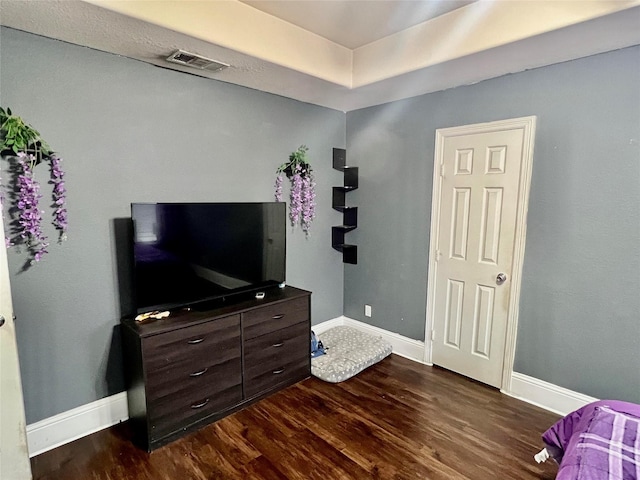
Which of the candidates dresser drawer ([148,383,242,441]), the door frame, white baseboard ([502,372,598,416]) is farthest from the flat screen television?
white baseboard ([502,372,598,416])

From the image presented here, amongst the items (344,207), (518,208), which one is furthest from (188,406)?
(518,208)

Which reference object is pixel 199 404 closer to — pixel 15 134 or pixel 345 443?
pixel 345 443

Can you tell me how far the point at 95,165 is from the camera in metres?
2.26

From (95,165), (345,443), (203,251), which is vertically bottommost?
(345,443)

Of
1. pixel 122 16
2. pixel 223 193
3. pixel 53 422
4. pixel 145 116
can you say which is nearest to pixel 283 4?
pixel 122 16

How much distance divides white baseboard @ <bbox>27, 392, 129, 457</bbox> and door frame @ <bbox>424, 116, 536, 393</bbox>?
104 inches

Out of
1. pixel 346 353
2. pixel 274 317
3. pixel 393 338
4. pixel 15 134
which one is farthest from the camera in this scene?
pixel 393 338

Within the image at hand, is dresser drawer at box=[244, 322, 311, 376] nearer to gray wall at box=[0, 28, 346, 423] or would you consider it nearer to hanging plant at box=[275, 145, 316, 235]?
gray wall at box=[0, 28, 346, 423]

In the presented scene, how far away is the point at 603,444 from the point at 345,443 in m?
1.37

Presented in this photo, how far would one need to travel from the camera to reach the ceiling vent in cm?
226

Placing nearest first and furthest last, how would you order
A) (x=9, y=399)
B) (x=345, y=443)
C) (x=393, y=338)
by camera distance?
1. (x=9, y=399)
2. (x=345, y=443)
3. (x=393, y=338)

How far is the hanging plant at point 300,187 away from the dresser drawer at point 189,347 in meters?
1.27

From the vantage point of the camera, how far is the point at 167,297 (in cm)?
240

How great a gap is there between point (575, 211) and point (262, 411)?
2.63 metres
